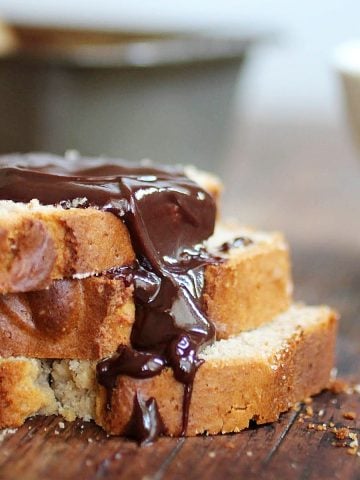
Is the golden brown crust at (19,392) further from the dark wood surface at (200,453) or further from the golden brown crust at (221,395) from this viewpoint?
the golden brown crust at (221,395)

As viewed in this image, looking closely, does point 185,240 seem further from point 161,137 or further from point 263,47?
point 263,47

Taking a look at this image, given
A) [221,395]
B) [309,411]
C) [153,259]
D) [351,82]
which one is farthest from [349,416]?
[351,82]

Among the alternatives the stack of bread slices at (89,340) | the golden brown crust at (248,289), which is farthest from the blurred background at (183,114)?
the stack of bread slices at (89,340)

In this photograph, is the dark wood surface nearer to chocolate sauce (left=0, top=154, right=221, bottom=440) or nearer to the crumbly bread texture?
chocolate sauce (left=0, top=154, right=221, bottom=440)

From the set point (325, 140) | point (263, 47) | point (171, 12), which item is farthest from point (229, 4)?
point (263, 47)

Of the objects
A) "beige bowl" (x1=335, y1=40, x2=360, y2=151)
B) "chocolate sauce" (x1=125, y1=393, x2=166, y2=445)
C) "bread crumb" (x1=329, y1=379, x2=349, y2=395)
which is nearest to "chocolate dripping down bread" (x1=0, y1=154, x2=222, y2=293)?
"chocolate sauce" (x1=125, y1=393, x2=166, y2=445)

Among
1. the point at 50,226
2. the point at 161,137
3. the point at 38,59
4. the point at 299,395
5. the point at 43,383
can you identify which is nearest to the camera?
the point at 50,226
